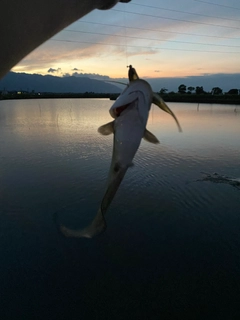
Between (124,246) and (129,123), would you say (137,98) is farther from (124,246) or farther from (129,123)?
(124,246)

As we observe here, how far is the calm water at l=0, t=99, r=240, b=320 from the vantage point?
4.92m

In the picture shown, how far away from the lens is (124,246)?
6.38 metres

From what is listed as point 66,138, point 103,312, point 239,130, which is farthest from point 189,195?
point 239,130

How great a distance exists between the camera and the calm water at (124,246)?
194 inches

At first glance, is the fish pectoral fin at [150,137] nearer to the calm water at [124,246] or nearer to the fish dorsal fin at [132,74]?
the fish dorsal fin at [132,74]

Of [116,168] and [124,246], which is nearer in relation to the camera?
[116,168]

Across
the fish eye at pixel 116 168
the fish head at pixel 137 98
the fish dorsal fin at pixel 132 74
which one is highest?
the fish dorsal fin at pixel 132 74

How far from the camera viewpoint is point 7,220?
24.4 feet

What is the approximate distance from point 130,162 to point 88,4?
1.19m

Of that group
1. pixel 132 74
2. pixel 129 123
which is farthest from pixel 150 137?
pixel 132 74

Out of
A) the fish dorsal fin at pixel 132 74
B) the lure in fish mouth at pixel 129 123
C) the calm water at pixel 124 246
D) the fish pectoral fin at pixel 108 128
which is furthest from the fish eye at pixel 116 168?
the calm water at pixel 124 246

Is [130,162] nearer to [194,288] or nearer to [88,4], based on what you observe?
[88,4]

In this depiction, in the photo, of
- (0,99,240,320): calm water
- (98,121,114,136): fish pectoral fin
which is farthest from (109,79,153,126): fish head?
(0,99,240,320): calm water

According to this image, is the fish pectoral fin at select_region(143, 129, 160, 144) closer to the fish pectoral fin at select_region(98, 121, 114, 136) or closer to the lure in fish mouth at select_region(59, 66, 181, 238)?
the lure in fish mouth at select_region(59, 66, 181, 238)
